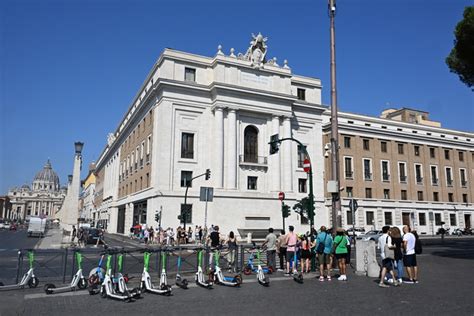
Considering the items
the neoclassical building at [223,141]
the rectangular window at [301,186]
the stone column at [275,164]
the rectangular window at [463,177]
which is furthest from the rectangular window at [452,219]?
the stone column at [275,164]

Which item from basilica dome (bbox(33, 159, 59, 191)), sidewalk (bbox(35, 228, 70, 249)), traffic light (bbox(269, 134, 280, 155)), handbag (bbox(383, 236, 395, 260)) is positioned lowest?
sidewalk (bbox(35, 228, 70, 249))

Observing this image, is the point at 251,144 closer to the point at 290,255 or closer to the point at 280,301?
the point at 290,255

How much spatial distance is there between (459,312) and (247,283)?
5.76 m

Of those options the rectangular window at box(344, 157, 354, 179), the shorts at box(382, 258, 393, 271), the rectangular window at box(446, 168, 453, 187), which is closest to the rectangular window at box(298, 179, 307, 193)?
the rectangular window at box(344, 157, 354, 179)

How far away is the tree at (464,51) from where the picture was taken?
20.7 meters

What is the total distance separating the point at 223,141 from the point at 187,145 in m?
3.45

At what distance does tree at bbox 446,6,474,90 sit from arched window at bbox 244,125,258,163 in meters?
19.5

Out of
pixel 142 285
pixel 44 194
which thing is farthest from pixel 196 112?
pixel 44 194

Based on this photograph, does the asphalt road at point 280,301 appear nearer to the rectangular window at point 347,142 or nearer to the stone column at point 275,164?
the stone column at point 275,164

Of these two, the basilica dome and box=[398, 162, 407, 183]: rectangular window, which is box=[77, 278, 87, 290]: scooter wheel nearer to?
box=[398, 162, 407, 183]: rectangular window

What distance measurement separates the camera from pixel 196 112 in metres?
37.2

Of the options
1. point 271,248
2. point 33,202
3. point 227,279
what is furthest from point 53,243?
point 33,202

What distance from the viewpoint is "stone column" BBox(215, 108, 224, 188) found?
35.8 m

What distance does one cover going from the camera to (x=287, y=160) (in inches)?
1542
